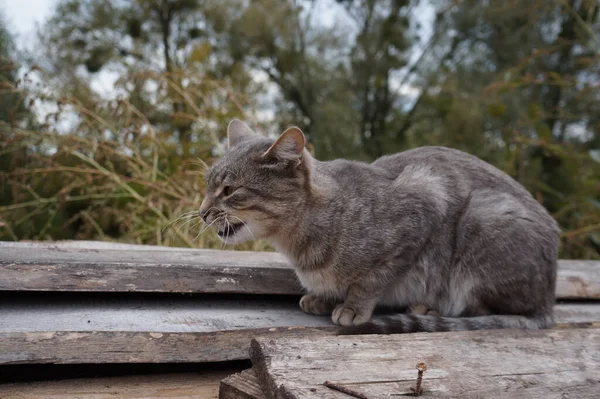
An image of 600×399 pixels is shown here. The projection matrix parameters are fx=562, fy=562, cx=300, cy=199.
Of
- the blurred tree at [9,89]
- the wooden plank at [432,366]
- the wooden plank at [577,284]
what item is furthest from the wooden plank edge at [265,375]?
the blurred tree at [9,89]

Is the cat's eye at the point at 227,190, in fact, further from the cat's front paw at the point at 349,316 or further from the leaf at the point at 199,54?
the leaf at the point at 199,54

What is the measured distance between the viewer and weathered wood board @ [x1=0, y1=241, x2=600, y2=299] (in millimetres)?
1622

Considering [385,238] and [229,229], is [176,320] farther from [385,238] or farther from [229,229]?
[385,238]

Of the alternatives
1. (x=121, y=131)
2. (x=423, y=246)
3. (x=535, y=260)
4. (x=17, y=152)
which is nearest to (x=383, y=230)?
(x=423, y=246)

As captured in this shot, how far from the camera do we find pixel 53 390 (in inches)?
57.9

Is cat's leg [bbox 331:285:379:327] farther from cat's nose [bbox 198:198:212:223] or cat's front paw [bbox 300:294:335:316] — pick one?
cat's nose [bbox 198:198:212:223]

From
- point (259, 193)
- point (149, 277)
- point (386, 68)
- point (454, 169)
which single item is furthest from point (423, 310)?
point (386, 68)

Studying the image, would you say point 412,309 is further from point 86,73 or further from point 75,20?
point 75,20

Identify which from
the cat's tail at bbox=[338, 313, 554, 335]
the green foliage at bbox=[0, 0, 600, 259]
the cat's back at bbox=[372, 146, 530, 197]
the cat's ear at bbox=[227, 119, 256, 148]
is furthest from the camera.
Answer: the green foliage at bbox=[0, 0, 600, 259]

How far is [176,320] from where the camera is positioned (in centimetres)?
167

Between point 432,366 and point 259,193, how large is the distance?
83 centimetres

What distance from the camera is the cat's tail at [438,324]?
1.77 m

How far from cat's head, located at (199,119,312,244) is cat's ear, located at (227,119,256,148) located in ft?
1.13

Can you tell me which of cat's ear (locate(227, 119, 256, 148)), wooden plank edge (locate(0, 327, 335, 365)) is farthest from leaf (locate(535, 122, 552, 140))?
wooden plank edge (locate(0, 327, 335, 365))
